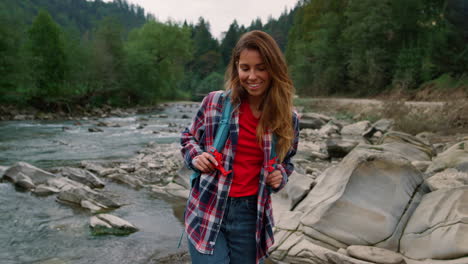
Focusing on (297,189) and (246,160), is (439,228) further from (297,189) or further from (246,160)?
(246,160)

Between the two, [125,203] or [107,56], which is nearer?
[125,203]

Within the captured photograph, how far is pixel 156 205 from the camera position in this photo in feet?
20.8

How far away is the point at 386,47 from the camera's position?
34.1 meters

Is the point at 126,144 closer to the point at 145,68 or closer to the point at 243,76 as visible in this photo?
the point at 243,76

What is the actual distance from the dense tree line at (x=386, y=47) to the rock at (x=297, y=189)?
1786cm

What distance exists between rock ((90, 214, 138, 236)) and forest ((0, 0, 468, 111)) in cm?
1100

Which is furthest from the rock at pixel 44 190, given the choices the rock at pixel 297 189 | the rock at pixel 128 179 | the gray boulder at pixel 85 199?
the rock at pixel 297 189

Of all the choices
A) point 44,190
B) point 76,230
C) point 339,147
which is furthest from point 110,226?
point 339,147

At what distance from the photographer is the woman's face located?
1.83 metres

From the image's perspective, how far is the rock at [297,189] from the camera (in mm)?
4980

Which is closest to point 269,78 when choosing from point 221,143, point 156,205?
point 221,143

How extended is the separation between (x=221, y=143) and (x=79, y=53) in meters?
36.7

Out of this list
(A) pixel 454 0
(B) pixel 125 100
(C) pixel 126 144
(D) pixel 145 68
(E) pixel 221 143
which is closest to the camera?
(E) pixel 221 143

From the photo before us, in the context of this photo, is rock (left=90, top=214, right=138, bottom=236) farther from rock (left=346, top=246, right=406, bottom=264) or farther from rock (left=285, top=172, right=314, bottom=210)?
rock (left=346, top=246, right=406, bottom=264)
